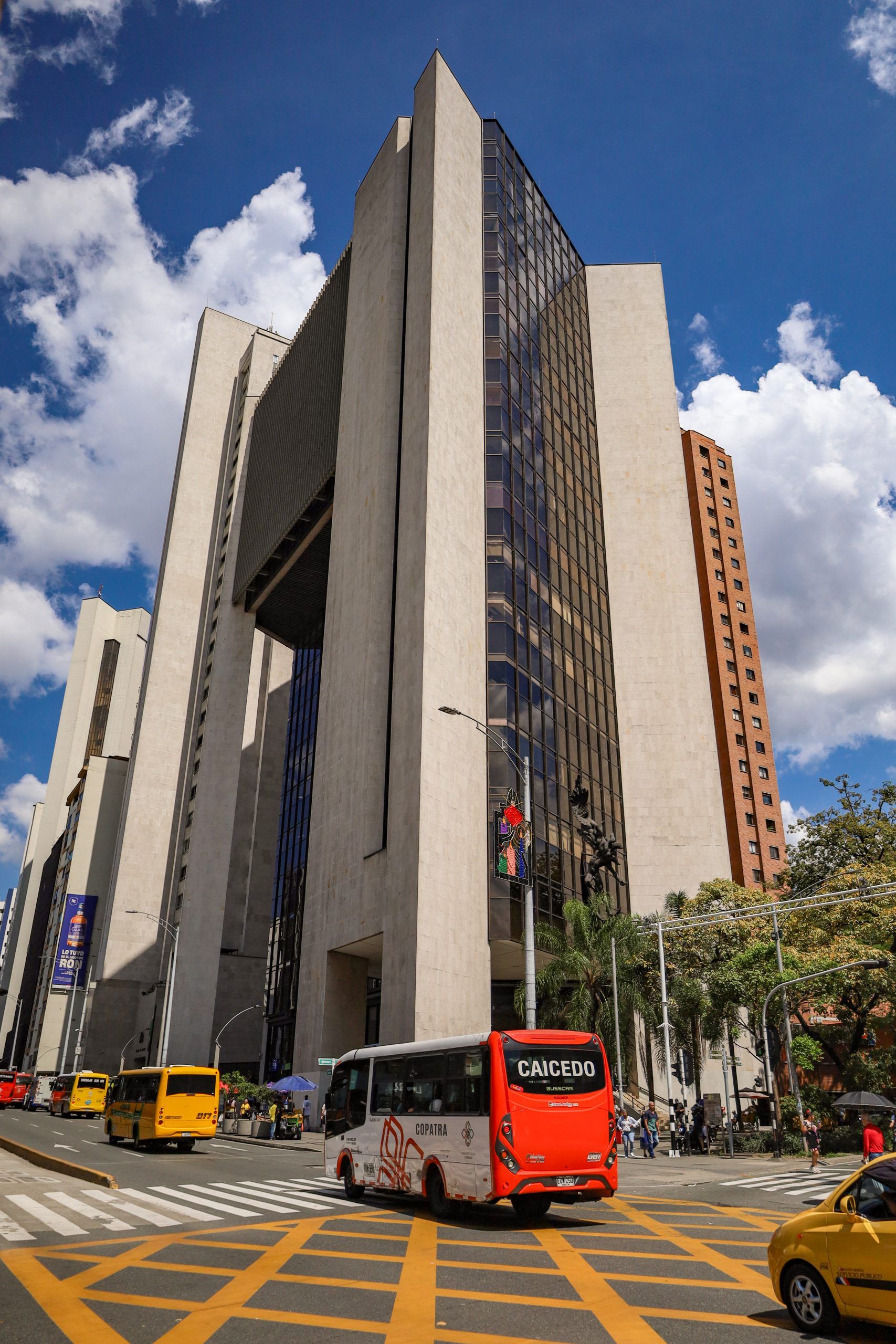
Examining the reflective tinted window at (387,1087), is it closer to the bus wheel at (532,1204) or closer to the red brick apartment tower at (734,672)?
the bus wheel at (532,1204)

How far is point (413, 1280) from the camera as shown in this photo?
1086cm

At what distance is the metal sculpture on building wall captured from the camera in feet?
177

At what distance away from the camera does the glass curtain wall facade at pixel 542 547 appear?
1993 inches

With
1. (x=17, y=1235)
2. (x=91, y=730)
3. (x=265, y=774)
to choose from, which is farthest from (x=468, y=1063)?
(x=91, y=730)

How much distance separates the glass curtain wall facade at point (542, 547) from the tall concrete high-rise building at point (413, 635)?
0.27 metres

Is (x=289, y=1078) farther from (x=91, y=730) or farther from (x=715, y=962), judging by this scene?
(x=91, y=730)

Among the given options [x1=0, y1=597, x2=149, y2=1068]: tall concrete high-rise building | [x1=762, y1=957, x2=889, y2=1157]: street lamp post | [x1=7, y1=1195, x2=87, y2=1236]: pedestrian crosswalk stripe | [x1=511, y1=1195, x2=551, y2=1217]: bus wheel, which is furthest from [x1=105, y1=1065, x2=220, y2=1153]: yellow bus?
[x1=0, y1=597, x2=149, y2=1068]: tall concrete high-rise building

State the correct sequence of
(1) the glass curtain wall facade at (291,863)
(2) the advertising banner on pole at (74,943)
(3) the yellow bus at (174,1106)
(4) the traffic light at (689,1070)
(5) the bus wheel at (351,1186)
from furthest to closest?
(2) the advertising banner on pole at (74,943) < (1) the glass curtain wall facade at (291,863) < (4) the traffic light at (689,1070) < (3) the yellow bus at (174,1106) < (5) the bus wheel at (351,1186)

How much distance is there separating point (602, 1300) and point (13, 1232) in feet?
31.8

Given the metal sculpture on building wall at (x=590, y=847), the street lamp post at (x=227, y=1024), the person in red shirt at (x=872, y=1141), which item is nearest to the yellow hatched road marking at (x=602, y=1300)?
the person in red shirt at (x=872, y=1141)

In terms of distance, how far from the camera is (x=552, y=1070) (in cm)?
1619

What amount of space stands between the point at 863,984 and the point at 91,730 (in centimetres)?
16993

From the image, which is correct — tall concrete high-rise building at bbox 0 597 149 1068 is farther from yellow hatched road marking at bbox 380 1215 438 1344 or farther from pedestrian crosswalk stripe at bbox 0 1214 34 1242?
yellow hatched road marking at bbox 380 1215 438 1344

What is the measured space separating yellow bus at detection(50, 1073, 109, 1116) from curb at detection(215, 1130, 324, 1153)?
18071 mm
